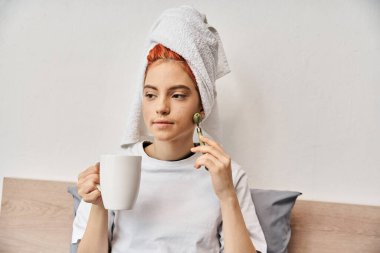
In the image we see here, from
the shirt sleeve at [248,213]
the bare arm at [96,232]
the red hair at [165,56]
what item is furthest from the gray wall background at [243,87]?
the bare arm at [96,232]

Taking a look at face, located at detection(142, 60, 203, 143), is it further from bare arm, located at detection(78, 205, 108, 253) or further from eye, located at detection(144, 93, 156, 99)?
bare arm, located at detection(78, 205, 108, 253)

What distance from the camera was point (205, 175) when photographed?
1005mm

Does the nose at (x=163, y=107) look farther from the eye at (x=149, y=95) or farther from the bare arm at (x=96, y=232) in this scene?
the bare arm at (x=96, y=232)

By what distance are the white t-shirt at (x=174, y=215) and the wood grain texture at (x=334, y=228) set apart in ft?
0.66

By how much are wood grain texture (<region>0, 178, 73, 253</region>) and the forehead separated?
21.9 inches

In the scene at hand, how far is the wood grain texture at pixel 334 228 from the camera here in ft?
3.43

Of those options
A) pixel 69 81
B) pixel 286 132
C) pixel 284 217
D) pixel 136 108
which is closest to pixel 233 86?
pixel 286 132

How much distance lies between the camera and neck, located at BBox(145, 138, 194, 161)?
3.34 ft

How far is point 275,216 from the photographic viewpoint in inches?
40.1

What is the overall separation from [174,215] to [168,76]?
35 centimetres

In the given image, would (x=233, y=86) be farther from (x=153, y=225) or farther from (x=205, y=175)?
(x=153, y=225)

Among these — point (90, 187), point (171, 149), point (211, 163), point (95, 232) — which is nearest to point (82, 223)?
point (95, 232)

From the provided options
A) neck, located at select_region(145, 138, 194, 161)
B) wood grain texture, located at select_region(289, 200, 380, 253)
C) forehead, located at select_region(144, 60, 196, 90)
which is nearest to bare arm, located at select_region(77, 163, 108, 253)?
neck, located at select_region(145, 138, 194, 161)

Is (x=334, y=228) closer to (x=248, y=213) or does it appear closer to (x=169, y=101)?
(x=248, y=213)
